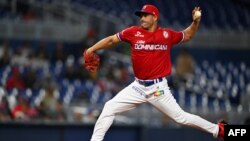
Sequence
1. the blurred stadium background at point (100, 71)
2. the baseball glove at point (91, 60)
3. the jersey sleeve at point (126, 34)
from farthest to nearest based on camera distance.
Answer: the blurred stadium background at point (100, 71) < the baseball glove at point (91, 60) < the jersey sleeve at point (126, 34)

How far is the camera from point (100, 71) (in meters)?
17.2

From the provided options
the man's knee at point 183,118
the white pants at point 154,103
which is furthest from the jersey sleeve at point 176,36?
the man's knee at point 183,118

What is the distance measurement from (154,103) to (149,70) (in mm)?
411

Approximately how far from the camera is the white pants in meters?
9.66

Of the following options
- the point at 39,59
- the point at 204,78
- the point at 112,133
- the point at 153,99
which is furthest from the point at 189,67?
the point at 153,99

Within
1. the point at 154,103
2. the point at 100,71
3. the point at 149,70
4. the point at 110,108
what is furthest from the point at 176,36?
the point at 100,71

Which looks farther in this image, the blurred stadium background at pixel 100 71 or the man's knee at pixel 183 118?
the blurred stadium background at pixel 100 71

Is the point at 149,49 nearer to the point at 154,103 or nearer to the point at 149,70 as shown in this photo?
the point at 149,70

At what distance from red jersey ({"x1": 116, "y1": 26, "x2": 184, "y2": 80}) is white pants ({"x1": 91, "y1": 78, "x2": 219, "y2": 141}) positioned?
0.17 metres

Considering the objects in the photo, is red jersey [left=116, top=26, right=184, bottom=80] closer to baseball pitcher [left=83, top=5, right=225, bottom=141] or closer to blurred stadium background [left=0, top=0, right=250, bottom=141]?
baseball pitcher [left=83, top=5, right=225, bottom=141]

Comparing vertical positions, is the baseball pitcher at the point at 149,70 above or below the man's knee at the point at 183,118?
above

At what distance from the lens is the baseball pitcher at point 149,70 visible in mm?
9586

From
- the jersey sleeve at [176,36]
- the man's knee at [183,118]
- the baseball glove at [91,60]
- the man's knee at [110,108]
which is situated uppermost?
the jersey sleeve at [176,36]

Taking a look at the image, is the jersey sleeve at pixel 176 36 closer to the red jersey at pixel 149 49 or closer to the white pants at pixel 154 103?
the red jersey at pixel 149 49
